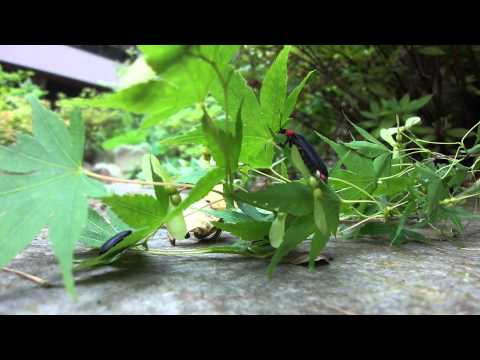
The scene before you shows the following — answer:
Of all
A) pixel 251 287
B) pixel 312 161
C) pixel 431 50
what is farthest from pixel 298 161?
pixel 431 50

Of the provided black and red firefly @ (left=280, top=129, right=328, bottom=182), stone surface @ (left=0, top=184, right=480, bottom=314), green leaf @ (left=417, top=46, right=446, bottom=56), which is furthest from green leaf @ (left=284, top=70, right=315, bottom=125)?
green leaf @ (left=417, top=46, right=446, bottom=56)

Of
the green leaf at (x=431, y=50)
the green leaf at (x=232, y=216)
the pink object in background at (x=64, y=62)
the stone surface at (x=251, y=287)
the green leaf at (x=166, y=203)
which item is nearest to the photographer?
the stone surface at (x=251, y=287)

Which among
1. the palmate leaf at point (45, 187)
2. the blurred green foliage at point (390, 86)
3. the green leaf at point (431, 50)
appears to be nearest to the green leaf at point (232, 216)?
the palmate leaf at point (45, 187)

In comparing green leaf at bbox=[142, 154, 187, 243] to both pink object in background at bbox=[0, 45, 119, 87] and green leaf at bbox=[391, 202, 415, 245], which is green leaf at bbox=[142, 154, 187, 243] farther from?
pink object in background at bbox=[0, 45, 119, 87]

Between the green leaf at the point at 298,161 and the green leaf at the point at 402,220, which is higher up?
the green leaf at the point at 298,161

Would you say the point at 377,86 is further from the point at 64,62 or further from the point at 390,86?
the point at 64,62

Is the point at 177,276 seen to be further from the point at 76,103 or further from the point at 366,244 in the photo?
the point at 366,244

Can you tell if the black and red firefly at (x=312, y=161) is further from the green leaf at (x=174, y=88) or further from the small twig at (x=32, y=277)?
the small twig at (x=32, y=277)
